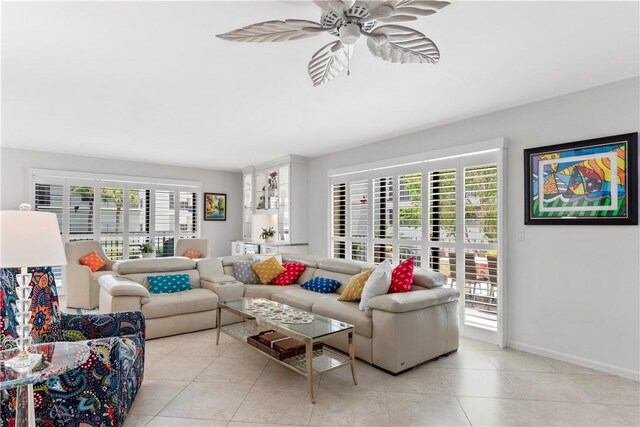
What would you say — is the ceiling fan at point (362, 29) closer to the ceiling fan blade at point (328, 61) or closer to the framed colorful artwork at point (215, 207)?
the ceiling fan blade at point (328, 61)

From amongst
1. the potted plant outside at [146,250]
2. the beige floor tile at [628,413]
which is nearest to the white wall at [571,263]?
the beige floor tile at [628,413]

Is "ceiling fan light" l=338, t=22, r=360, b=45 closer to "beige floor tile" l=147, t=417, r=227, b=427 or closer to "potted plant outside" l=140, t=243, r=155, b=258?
"beige floor tile" l=147, t=417, r=227, b=427

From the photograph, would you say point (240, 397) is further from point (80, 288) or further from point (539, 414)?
point (80, 288)

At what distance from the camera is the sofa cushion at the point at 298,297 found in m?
3.69

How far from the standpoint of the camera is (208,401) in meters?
2.42

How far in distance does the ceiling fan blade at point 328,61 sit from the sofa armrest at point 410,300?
1804mm

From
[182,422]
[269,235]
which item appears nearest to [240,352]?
[182,422]

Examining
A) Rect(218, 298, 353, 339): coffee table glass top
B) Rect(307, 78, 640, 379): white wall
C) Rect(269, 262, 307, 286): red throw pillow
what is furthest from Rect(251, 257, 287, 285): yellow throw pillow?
Answer: Rect(307, 78, 640, 379): white wall

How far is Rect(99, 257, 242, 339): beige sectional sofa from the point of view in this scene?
3.58 meters

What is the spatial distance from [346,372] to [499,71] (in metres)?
2.65

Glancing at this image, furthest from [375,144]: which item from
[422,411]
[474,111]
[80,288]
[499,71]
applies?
[80,288]

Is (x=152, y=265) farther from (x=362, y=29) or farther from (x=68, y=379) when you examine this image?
(x=362, y=29)

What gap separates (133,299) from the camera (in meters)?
3.58

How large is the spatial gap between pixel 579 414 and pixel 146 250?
650 cm
